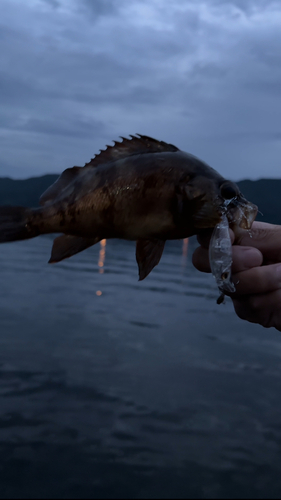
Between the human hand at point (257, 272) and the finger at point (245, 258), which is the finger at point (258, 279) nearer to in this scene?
the human hand at point (257, 272)

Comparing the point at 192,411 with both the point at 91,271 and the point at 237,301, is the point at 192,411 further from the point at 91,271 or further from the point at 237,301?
the point at 91,271

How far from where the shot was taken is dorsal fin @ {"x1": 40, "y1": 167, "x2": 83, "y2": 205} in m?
2.55

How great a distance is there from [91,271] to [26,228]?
2635 inches

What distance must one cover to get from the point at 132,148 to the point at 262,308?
2.46 meters

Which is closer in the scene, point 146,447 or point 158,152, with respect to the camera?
point 158,152

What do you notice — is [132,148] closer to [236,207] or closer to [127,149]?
[127,149]

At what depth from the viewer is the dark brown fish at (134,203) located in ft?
7.46

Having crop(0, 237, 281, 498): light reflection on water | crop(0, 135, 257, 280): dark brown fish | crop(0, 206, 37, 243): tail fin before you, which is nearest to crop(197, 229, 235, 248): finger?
crop(0, 135, 257, 280): dark brown fish

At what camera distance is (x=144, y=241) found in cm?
236

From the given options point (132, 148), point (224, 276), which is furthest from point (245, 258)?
point (132, 148)

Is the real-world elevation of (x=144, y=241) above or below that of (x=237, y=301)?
above

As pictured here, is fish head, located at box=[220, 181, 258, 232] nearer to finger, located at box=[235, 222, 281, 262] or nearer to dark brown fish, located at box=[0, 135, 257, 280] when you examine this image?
dark brown fish, located at box=[0, 135, 257, 280]

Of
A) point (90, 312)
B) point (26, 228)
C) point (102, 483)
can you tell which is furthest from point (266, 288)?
point (90, 312)

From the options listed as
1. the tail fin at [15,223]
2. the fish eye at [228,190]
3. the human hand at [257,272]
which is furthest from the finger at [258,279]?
the tail fin at [15,223]
